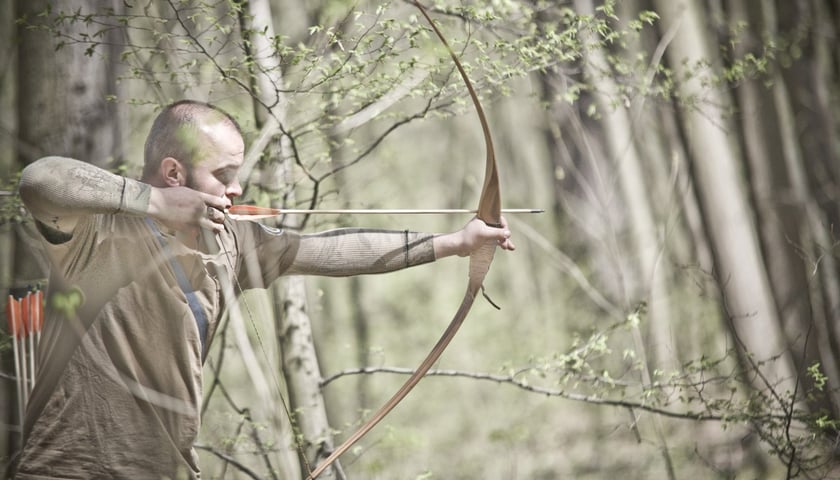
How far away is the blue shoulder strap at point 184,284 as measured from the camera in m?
1.77

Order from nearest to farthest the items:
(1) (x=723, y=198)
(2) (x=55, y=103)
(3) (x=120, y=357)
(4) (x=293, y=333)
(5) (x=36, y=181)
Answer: (5) (x=36, y=181) → (3) (x=120, y=357) → (2) (x=55, y=103) → (4) (x=293, y=333) → (1) (x=723, y=198)

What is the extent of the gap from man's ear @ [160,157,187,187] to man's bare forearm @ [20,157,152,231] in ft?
0.68

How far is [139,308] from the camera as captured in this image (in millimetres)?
1760

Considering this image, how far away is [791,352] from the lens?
3646 mm

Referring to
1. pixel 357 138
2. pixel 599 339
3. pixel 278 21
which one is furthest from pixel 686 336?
pixel 278 21

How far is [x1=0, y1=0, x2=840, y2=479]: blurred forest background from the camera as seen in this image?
264 centimetres

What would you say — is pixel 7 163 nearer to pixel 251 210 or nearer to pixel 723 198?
pixel 251 210

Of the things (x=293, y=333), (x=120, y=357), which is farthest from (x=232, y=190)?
(x=293, y=333)

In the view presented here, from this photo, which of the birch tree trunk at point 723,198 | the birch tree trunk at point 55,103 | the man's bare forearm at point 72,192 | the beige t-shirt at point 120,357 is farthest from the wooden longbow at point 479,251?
the birch tree trunk at point 723,198

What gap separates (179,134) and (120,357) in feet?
1.58

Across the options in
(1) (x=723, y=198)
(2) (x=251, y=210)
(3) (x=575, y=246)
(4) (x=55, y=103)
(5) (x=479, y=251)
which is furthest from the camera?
(3) (x=575, y=246)

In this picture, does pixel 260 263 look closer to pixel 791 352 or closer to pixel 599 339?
pixel 599 339

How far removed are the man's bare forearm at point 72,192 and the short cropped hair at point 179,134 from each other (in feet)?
0.76

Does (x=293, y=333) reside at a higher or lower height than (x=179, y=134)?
lower
